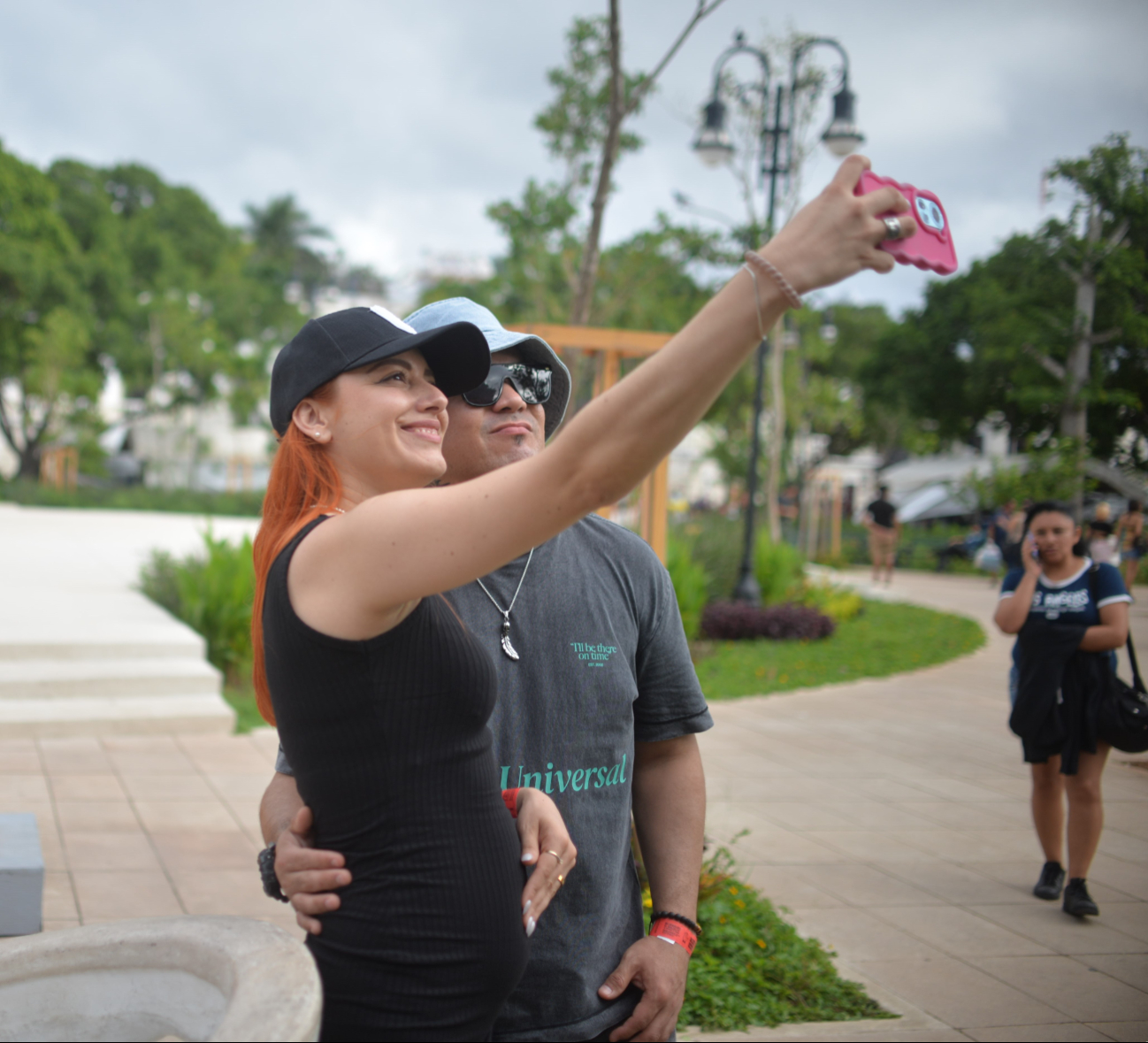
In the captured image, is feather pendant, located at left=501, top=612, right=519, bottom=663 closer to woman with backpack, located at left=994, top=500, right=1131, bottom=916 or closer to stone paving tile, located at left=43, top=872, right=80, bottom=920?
stone paving tile, located at left=43, top=872, right=80, bottom=920

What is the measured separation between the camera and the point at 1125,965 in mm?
4473

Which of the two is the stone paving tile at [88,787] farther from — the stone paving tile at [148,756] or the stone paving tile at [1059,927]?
the stone paving tile at [1059,927]

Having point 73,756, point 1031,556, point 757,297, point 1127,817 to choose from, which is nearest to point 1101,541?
point 1127,817

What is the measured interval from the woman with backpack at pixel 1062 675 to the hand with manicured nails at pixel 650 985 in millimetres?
3912

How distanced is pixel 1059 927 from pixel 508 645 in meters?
4.19

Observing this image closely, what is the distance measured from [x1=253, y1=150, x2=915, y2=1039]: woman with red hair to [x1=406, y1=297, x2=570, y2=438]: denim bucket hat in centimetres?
32

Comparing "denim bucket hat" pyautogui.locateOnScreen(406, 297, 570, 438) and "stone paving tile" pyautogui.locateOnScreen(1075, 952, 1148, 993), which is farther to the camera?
"stone paving tile" pyautogui.locateOnScreen(1075, 952, 1148, 993)

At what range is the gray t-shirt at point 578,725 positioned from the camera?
1753 mm

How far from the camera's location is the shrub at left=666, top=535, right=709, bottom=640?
491 inches

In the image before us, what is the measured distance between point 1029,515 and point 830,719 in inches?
176

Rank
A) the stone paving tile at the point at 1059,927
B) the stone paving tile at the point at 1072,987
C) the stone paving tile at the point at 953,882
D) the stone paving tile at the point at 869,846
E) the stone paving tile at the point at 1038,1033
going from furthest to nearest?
the stone paving tile at the point at 869,846 < the stone paving tile at the point at 953,882 < the stone paving tile at the point at 1059,927 < the stone paving tile at the point at 1072,987 < the stone paving tile at the point at 1038,1033

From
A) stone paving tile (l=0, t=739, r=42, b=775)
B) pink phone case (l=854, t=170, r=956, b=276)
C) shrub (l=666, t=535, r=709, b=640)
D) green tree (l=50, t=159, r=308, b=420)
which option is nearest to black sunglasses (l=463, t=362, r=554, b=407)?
pink phone case (l=854, t=170, r=956, b=276)

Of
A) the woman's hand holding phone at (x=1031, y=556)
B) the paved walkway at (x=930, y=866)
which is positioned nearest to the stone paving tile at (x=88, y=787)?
the paved walkway at (x=930, y=866)

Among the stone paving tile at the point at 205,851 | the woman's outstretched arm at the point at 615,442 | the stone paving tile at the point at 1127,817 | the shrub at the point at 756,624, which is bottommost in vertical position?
the stone paving tile at the point at 205,851
